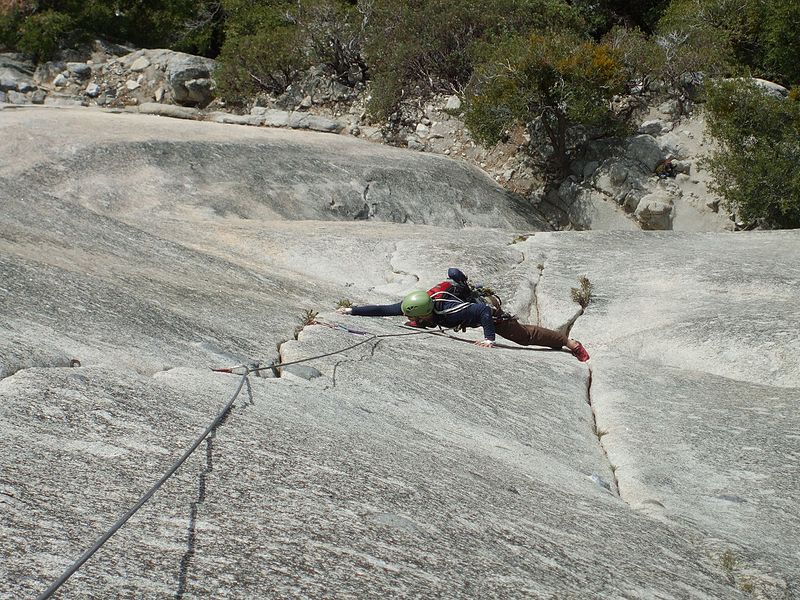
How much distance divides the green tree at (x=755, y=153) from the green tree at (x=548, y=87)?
3.19m

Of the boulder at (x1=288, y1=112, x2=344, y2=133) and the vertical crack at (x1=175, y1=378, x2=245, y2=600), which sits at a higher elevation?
the vertical crack at (x1=175, y1=378, x2=245, y2=600)

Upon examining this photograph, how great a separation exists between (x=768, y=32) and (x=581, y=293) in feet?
71.4

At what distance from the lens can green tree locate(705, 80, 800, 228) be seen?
2284 cm

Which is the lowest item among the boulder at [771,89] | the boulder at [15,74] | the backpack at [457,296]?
the boulder at [15,74]

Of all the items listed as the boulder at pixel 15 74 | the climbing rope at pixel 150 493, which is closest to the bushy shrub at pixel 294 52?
the boulder at pixel 15 74

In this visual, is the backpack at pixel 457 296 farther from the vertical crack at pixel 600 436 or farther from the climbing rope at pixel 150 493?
the climbing rope at pixel 150 493

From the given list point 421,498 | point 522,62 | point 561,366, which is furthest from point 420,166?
point 421,498

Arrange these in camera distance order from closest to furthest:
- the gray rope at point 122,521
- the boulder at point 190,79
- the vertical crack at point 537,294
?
the gray rope at point 122,521, the vertical crack at point 537,294, the boulder at point 190,79

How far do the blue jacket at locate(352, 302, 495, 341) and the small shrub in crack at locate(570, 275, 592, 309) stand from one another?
2.09m

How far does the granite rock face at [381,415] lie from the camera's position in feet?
14.3

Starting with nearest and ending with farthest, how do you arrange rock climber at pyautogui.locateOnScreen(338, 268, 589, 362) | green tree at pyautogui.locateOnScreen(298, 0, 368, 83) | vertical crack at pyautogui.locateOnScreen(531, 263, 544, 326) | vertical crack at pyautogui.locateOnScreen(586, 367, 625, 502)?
vertical crack at pyautogui.locateOnScreen(586, 367, 625, 502) < rock climber at pyautogui.locateOnScreen(338, 268, 589, 362) < vertical crack at pyautogui.locateOnScreen(531, 263, 544, 326) < green tree at pyautogui.locateOnScreen(298, 0, 368, 83)

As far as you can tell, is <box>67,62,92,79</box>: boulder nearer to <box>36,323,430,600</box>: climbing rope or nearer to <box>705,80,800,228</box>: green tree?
<box>705,80,800,228</box>: green tree

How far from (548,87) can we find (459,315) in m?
15.9

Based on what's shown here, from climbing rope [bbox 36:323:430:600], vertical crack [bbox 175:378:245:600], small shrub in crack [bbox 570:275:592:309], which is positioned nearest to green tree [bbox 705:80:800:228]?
small shrub in crack [bbox 570:275:592:309]
